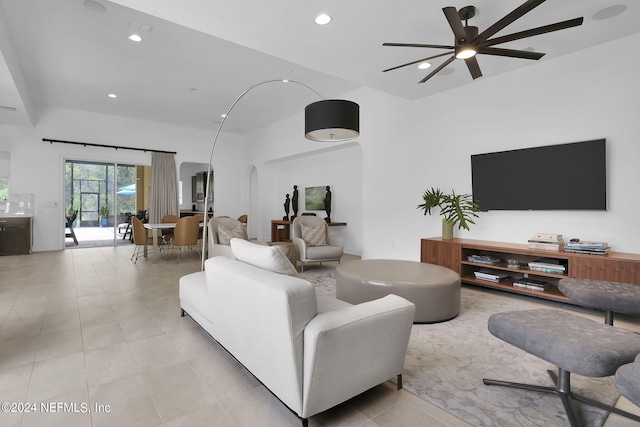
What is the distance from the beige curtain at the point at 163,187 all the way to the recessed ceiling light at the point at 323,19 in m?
6.91

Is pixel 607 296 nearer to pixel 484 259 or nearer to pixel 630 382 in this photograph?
pixel 630 382

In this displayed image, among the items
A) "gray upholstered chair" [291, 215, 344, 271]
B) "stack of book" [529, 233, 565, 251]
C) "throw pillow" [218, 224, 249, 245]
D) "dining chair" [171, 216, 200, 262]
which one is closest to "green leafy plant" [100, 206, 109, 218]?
"dining chair" [171, 216, 200, 262]

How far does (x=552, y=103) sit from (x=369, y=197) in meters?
3.06

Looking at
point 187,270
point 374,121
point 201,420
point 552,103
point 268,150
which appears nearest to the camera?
point 201,420

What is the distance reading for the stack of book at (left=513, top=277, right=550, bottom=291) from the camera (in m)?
3.67

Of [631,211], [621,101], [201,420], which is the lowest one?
[201,420]

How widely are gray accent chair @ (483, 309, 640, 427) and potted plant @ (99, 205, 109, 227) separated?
29.6 feet

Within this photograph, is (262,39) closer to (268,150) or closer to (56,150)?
(268,150)

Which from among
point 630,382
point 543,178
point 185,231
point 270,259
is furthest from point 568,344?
point 185,231

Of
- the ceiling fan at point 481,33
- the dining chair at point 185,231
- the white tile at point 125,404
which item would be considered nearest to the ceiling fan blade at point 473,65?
the ceiling fan at point 481,33

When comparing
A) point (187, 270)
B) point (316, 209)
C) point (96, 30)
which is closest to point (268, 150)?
point (316, 209)

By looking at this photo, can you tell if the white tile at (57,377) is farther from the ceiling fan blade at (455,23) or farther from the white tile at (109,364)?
the ceiling fan blade at (455,23)

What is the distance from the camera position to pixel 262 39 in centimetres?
335

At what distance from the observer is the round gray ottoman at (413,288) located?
284cm
